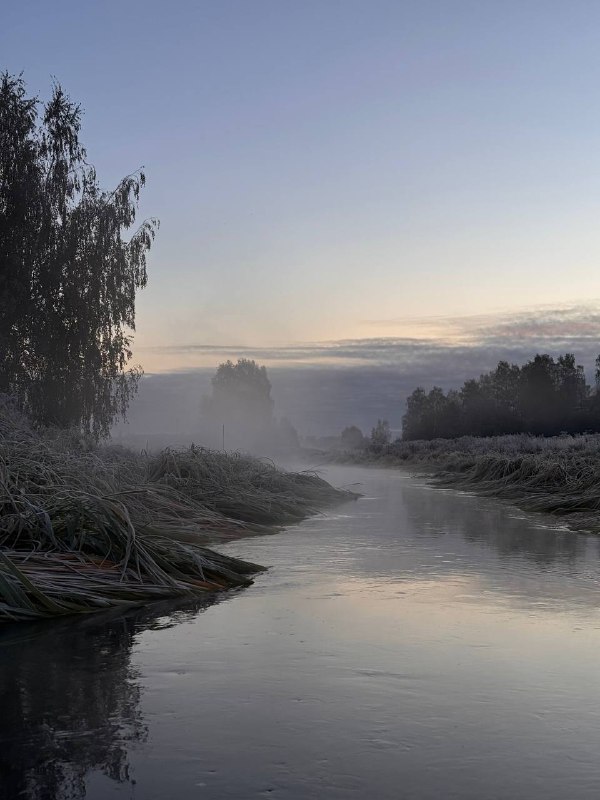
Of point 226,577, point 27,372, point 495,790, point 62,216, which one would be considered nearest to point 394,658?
point 495,790

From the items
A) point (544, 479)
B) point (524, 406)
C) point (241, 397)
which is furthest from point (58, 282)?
point (241, 397)

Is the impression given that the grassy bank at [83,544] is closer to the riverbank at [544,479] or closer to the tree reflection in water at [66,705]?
the tree reflection in water at [66,705]

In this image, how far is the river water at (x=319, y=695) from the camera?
7.46 ft

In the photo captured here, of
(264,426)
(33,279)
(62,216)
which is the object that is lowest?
(264,426)

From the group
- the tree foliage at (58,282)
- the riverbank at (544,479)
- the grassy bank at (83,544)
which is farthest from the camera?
the tree foliage at (58,282)

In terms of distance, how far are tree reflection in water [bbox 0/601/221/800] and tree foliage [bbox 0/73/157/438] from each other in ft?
46.7

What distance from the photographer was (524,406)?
4734 cm

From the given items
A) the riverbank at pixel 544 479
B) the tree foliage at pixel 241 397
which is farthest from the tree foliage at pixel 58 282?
the tree foliage at pixel 241 397

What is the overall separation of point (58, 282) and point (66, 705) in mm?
16988

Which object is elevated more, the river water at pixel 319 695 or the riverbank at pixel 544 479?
the river water at pixel 319 695

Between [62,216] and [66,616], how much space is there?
1685cm

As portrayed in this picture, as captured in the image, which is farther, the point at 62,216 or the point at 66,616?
the point at 62,216

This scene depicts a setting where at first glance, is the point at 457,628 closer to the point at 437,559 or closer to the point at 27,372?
the point at 437,559

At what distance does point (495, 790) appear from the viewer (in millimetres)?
2213
